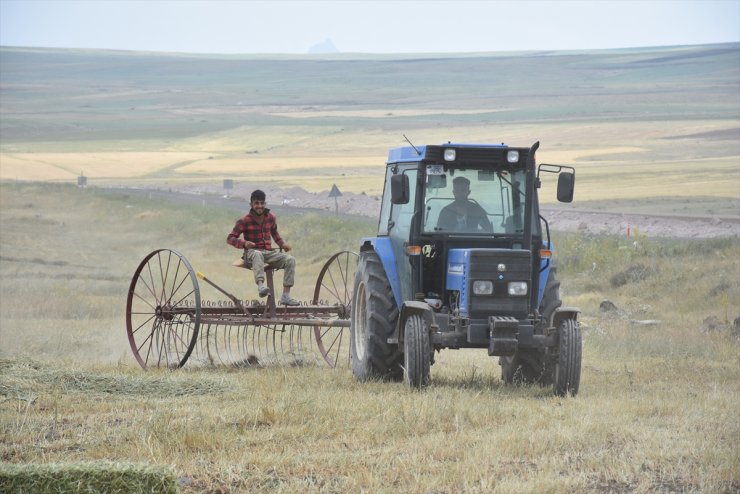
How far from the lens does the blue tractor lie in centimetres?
1136

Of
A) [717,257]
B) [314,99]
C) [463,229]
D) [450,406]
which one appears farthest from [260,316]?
[314,99]

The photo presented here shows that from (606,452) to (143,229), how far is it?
40208 millimetres

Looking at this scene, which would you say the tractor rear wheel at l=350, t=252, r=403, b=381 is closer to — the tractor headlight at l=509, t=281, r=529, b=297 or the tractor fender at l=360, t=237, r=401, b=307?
the tractor fender at l=360, t=237, r=401, b=307

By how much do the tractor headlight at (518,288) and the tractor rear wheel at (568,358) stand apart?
1.65 feet

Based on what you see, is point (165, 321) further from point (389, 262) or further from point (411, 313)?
point (411, 313)

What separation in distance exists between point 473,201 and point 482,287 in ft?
3.75

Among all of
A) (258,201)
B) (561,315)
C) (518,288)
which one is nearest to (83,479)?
(518,288)

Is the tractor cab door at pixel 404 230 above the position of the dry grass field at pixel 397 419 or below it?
above

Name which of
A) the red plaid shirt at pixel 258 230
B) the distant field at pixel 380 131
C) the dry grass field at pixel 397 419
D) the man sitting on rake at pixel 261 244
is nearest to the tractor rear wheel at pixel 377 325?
the dry grass field at pixel 397 419

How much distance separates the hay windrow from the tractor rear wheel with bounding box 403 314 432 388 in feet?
6.10

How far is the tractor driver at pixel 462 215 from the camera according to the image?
12.0m

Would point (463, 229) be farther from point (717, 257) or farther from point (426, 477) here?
point (717, 257)

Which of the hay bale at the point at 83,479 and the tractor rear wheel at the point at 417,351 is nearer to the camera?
the hay bale at the point at 83,479

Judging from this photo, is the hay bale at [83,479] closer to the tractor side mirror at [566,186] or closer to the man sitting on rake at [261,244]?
the tractor side mirror at [566,186]
